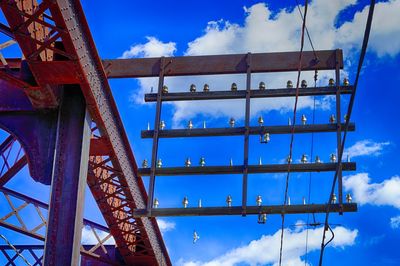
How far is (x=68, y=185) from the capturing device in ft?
53.2

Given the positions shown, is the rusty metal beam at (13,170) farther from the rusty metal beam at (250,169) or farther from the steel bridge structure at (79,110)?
the rusty metal beam at (250,169)

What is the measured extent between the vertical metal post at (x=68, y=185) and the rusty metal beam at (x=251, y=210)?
1.54m

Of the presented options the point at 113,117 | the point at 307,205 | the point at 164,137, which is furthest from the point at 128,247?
the point at 307,205

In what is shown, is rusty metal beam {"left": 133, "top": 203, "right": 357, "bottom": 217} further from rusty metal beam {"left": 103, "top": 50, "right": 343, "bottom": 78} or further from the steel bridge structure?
rusty metal beam {"left": 103, "top": 50, "right": 343, "bottom": 78}

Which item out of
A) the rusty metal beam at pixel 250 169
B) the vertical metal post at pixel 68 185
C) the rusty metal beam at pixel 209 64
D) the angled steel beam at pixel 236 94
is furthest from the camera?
the rusty metal beam at pixel 209 64

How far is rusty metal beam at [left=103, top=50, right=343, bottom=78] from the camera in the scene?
59.8 feet

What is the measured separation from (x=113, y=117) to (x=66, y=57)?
3.33 meters

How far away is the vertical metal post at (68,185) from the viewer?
1588 cm

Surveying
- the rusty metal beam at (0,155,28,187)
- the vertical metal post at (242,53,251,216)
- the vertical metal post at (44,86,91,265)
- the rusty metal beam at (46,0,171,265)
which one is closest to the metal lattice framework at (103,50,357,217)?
the vertical metal post at (242,53,251,216)

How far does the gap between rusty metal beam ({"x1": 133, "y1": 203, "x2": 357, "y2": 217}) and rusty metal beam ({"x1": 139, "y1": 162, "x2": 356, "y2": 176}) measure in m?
1.03

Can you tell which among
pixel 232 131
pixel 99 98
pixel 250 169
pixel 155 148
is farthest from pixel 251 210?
pixel 99 98

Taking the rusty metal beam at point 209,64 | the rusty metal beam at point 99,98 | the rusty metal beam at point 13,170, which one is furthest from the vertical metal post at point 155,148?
the rusty metal beam at point 13,170

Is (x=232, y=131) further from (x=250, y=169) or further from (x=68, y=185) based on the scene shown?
(x=68, y=185)

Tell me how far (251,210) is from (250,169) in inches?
46.7
